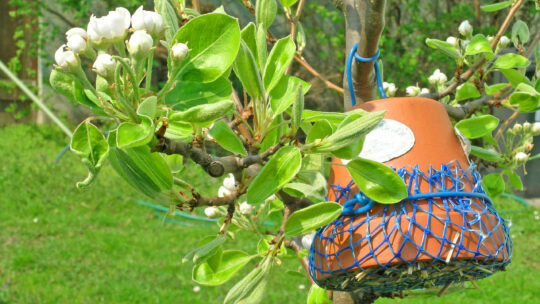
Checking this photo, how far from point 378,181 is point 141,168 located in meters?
0.29

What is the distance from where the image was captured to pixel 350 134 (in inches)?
22.6

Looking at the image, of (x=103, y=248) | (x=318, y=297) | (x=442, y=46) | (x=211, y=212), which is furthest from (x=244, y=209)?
(x=103, y=248)

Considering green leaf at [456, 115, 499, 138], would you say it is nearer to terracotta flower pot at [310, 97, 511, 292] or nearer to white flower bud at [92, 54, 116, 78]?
terracotta flower pot at [310, 97, 511, 292]

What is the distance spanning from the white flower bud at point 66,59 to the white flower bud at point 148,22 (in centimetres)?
6

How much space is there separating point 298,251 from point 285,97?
0.42 m

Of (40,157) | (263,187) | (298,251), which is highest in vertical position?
(263,187)

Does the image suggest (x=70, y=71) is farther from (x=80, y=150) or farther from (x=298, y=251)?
(x=298, y=251)

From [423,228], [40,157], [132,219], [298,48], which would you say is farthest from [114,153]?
[40,157]

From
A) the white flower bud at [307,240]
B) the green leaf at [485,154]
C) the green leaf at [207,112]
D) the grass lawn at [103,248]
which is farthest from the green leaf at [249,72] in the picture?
the grass lawn at [103,248]

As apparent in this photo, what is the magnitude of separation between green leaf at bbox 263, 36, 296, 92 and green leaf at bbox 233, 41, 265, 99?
21 mm

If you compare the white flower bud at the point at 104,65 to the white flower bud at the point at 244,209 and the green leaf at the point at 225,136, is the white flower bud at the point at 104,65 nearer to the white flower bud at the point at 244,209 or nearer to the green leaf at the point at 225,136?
the green leaf at the point at 225,136

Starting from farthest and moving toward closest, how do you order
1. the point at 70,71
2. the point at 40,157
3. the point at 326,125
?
the point at 40,157 < the point at 326,125 < the point at 70,71

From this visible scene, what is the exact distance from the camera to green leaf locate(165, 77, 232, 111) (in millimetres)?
562

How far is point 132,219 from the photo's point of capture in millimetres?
3613
